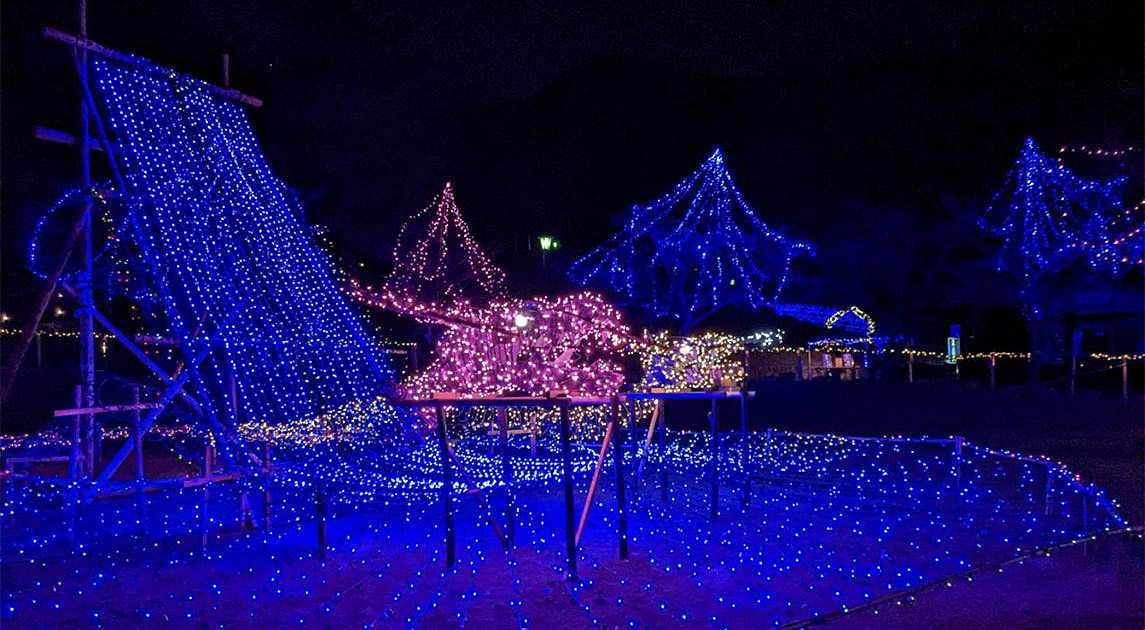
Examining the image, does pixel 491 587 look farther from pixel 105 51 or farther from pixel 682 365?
pixel 105 51

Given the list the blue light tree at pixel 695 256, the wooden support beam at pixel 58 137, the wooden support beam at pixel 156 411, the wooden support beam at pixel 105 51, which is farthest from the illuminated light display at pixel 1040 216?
the wooden support beam at pixel 58 137

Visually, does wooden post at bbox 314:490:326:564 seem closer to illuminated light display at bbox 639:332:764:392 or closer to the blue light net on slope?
the blue light net on slope

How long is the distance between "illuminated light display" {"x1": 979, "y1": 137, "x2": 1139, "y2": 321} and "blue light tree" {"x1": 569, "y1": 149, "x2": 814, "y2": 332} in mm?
4664

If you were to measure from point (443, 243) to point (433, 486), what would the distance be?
Result: 1737 cm

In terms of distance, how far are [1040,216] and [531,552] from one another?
1815 centimetres

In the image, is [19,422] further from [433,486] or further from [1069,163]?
[1069,163]

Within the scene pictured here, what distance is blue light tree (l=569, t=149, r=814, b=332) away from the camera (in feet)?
79.6

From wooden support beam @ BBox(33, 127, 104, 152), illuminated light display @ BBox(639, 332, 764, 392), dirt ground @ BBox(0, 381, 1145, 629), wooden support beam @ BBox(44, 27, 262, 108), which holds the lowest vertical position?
dirt ground @ BBox(0, 381, 1145, 629)

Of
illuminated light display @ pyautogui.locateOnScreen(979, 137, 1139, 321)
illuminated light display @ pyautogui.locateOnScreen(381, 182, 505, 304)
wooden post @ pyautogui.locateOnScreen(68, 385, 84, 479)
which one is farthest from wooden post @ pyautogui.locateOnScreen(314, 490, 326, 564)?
illuminated light display @ pyautogui.locateOnScreen(979, 137, 1139, 321)

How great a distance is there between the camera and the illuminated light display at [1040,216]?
1919 cm

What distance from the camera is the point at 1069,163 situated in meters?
20.2

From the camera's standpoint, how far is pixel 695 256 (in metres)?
24.5

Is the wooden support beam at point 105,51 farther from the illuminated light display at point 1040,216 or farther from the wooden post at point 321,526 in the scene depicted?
the illuminated light display at point 1040,216

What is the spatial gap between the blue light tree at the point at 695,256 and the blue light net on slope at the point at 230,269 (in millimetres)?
17239
